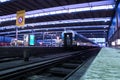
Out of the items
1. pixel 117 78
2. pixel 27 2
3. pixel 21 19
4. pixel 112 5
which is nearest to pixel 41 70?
pixel 117 78

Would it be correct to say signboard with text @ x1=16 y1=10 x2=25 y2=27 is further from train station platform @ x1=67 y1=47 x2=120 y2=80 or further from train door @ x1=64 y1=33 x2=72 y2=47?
train station platform @ x1=67 y1=47 x2=120 y2=80

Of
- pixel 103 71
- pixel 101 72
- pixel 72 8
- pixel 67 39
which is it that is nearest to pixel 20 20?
pixel 67 39

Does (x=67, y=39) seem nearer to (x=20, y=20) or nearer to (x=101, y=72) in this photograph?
(x=20, y=20)

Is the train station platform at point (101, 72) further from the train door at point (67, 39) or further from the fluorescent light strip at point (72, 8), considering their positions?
the fluorescent light strip at point (72, 8)

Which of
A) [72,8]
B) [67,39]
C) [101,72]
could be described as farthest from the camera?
[72,8]

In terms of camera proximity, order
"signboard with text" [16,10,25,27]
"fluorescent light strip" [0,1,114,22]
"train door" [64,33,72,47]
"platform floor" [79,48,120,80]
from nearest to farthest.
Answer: "platform floor" [79,48,120,80] → "signboard with text" [16,10,25,27] → "train door" [64,33,72,47] → "fluorescent light strip" [0,1,114,22]

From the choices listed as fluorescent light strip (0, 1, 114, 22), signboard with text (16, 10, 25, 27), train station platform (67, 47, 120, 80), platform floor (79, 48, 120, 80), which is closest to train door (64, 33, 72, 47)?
fluorescent light strip (0, 1, 114, 22)

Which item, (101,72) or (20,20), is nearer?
(101,72)

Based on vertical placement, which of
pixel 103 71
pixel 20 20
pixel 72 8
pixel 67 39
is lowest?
pixel 103 71

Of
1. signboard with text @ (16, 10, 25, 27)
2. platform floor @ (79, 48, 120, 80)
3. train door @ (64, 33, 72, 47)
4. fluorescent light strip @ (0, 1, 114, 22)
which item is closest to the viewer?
platform floor @ (79, 48, 120, 80)

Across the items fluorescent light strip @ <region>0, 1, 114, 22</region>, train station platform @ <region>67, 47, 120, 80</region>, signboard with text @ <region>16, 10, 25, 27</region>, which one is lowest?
train station platform @ <region>67, 47, 120, 80</region>

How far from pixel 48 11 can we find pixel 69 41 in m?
8.96

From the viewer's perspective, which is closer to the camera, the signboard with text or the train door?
the signboard with text

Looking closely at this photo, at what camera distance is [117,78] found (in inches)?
169
